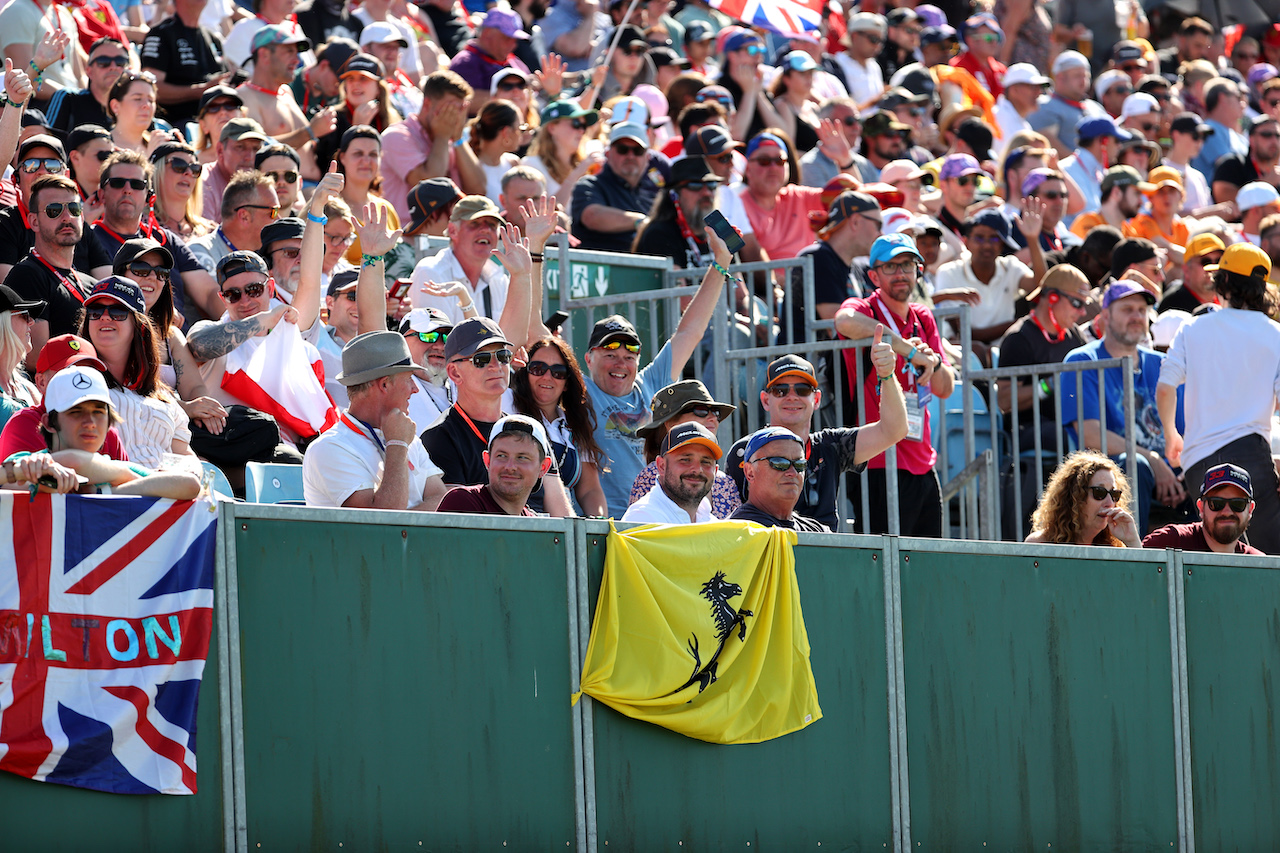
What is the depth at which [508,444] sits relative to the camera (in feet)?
21.8

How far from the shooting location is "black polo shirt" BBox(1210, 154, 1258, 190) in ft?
57.6

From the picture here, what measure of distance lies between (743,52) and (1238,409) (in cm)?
635

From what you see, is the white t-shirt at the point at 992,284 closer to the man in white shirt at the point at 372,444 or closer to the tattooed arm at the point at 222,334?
the tattooed arm at the point at 222,334

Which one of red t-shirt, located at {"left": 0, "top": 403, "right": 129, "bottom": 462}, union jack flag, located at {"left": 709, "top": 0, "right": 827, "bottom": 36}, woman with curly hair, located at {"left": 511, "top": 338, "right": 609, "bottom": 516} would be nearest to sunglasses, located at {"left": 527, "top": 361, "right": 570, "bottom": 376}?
woman with curly hair, located at {"left": 511, "top": 338, "right": 609, "bottom": 516}

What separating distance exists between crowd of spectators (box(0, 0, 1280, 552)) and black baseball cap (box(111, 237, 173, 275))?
0.05 feet

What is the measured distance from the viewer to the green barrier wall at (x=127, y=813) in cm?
512

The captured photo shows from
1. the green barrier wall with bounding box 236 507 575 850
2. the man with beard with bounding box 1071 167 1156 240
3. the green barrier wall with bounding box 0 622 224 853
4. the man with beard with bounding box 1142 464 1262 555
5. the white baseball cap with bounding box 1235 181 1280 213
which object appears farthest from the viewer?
the white baseball cap with bounding box 1235 181 1280 213

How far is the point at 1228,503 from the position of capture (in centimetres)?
884

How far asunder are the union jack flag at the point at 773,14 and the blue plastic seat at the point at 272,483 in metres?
9.21

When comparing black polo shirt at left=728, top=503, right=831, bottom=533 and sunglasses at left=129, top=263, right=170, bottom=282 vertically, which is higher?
sunglasses at left=129, top=263, right=170, bottom=282

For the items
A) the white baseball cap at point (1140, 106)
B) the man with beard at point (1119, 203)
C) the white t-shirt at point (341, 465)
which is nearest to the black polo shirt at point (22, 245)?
the white t-shirt at point (341, 465)

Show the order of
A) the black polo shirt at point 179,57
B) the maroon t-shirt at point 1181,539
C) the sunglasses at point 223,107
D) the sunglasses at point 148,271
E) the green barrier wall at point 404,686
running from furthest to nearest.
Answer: the black polo shirt at point 179,57 < the sunglasses at point 223,107 < the maroon t-shirt at point 1181,539 < the sunglasses at point 148,271 < the green barrier wall at point 404,686

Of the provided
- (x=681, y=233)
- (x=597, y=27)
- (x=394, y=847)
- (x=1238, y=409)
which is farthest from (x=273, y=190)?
(x=597, y=27)

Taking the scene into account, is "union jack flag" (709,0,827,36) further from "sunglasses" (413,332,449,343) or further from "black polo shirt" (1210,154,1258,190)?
"sunglasses" (413,332,449,343)
